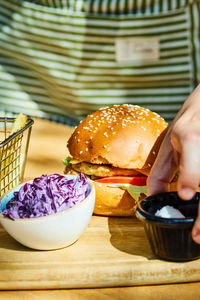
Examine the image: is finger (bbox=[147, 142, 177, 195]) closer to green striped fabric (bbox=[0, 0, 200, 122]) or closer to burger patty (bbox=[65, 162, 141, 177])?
burger patty (bbox=[65, 162, 141, 177])

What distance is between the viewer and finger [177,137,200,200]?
3.47 ft

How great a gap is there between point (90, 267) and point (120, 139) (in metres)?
0.58

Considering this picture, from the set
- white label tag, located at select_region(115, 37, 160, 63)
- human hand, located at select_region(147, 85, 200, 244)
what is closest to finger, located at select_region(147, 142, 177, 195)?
human hand, located at select_region(147, 85, 200, 244)

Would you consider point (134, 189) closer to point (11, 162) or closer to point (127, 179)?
point (127, 179)

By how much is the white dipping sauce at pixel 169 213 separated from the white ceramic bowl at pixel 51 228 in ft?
0.89

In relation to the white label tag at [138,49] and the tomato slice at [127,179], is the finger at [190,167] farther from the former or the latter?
the white label tag at [138,49]

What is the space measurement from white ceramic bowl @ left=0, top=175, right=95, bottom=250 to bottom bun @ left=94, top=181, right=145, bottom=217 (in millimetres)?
242

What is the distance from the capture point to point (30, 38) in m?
3.54

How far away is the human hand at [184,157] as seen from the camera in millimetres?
1062

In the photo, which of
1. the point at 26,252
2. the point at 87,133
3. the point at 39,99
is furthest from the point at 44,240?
the point at 39,99

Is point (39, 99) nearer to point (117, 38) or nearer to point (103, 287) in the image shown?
point (117, 38)

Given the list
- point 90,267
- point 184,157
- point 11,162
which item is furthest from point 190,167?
point 11,162

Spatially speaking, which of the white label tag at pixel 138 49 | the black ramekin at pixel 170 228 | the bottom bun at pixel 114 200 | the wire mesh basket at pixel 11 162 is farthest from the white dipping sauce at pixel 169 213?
the white label tag at pixel 138 49

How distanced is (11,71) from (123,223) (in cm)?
256
